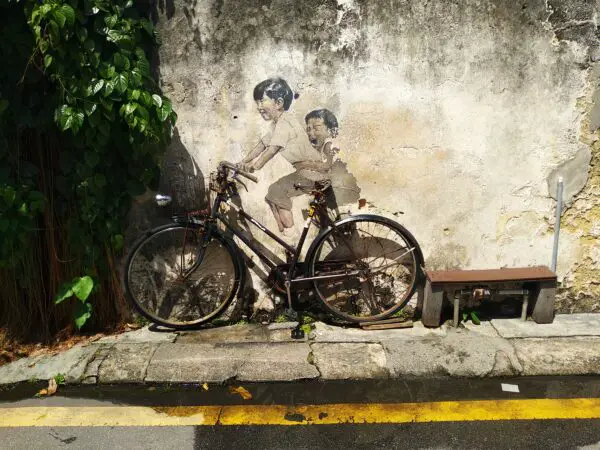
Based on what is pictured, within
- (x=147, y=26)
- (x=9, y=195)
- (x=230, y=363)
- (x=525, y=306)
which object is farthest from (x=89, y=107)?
(x=525, y=306)

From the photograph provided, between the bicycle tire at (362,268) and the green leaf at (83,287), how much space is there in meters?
1.71

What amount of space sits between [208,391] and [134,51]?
244cm

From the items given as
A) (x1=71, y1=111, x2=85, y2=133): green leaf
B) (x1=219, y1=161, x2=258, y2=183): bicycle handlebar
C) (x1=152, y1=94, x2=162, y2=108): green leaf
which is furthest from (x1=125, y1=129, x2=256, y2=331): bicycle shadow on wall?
(x1=71, y1=111, x2=85, y2=133): green leaf

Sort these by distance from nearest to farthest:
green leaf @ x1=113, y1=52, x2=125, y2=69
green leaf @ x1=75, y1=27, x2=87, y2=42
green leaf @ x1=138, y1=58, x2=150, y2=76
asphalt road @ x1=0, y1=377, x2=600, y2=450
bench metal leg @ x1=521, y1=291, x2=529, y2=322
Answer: asphalt road @ x1=0, y1=377, x2=600, y2=450 → green leaf @ x1=75, y1=27, x2=87, y2=42 → green leaf @ x1=113, y1=52, x2=125, y2=69 → green leaf @ x1=138, y1=58, x2=150, y2=76 → bench metal leg @ x1=521, y1=291, x2=529, y2=322

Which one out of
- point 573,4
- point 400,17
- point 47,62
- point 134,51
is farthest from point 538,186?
point 47,62

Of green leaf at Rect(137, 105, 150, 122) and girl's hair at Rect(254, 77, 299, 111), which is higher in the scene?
girl's hair at Rect(254, 77, 299, 111)

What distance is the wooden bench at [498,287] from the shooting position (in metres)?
4.15

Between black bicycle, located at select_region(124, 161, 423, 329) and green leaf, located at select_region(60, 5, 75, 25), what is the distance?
1407 millimetres

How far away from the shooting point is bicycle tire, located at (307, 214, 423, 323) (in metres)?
4.25

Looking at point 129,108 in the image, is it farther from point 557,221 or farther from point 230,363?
point 557,221

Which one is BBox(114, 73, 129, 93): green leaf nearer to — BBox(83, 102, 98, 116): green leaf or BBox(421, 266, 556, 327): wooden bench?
BBox(83, 102, 98, 116): green leaf

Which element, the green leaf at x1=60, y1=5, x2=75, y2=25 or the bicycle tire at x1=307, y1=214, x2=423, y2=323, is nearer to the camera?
the green leaf at x1=60, y1=5, x2=75, y2=25

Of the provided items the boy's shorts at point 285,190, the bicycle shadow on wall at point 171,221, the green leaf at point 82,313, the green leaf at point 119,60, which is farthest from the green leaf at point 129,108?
the green leaf at point 82,313

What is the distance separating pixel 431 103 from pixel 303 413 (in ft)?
8.09
